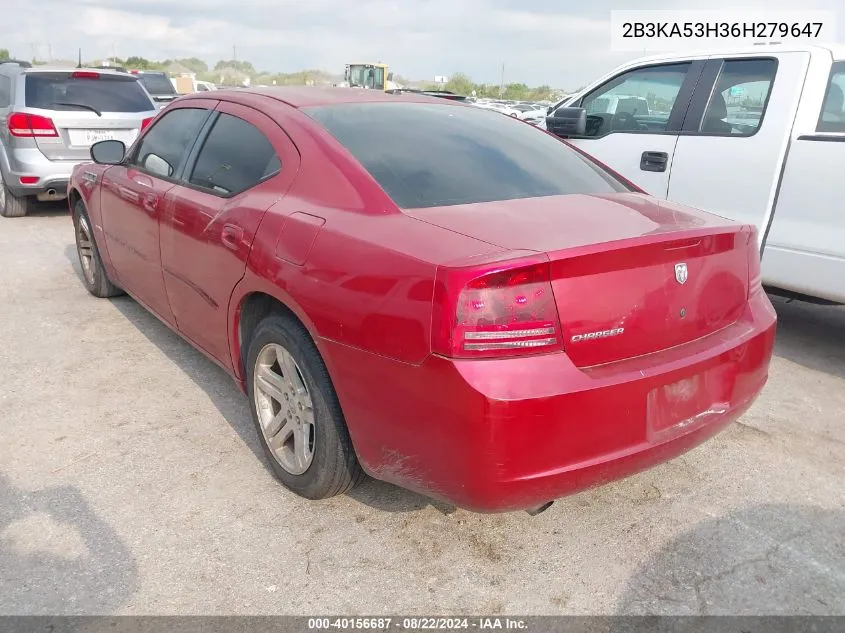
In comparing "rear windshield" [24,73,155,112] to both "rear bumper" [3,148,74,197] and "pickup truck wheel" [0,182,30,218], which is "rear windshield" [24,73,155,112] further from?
"pickup truck wheel" [0,182,30,218]

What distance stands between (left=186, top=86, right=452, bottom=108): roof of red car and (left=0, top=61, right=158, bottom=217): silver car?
194 inches

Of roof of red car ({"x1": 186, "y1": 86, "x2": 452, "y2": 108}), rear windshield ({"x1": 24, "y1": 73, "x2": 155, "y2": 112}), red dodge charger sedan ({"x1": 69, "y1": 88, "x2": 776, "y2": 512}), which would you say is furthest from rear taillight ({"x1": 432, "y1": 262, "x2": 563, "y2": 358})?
rear windshield ({"x1": 24, "y1": 73, "x2": 155, "y2": 112})

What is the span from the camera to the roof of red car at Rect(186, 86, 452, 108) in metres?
3.19

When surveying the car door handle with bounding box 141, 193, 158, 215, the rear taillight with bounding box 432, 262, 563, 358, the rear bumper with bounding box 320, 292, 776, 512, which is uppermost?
the rear taillight with bounding box 432, 262, 563, 358

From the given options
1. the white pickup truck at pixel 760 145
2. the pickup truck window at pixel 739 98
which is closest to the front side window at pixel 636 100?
the white pickup truck at pixel 760 145

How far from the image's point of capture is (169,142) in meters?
3.92

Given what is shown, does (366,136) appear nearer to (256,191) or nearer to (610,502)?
(256,191)

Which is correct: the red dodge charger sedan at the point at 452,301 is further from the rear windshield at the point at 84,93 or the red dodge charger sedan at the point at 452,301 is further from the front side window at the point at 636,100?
the rear windshield at the point at 84,93

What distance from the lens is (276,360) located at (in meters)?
2.84

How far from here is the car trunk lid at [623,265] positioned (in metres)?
2.11

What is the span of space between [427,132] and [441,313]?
1.24 meters

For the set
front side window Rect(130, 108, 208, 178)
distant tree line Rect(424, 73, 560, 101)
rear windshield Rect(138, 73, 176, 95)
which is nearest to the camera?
front side window Rect(130, 108, 208, 178)

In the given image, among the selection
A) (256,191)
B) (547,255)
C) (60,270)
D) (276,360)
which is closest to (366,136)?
(256,191)

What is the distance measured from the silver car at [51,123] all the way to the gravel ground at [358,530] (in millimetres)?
4950
